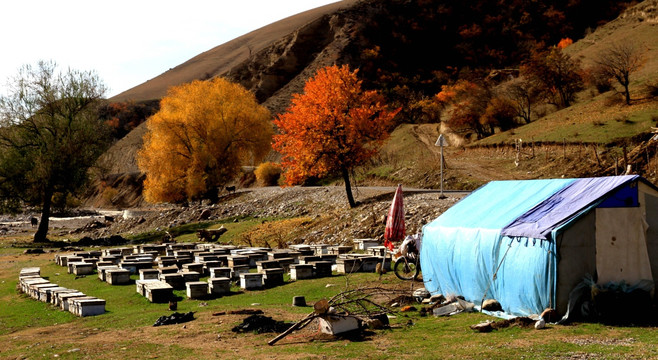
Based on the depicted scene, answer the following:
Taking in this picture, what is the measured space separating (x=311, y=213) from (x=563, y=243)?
29316 millimetres

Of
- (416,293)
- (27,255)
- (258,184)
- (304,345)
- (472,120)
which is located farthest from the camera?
(258,184)

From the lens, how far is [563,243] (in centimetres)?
1304

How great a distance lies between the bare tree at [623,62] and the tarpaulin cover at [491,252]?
128ft

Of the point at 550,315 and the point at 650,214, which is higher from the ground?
the point at 650,214

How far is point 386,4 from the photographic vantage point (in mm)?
126938

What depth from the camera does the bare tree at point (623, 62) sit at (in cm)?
5288

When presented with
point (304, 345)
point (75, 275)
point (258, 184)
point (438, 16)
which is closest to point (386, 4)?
point (438, 16)

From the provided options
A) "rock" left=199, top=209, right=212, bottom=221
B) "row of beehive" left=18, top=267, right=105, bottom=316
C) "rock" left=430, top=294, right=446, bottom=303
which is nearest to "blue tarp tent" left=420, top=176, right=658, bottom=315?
"rock" left=430, top=294, right=446, bottom=303

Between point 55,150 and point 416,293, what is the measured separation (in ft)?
128

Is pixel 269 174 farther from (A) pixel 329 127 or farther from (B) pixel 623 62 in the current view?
(B) pixel 623 62

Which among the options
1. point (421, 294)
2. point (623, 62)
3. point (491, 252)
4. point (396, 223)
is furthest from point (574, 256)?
point (623, 62)

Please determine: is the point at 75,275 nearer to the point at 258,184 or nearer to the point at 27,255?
the point at 27,255

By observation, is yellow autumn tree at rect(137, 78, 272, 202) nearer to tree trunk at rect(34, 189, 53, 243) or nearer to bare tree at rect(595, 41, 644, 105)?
tree trunk at rect(34, 189, 53, 243)

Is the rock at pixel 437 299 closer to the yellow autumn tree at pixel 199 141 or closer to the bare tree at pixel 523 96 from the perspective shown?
the yellow autumn tree at pixel 199 141
